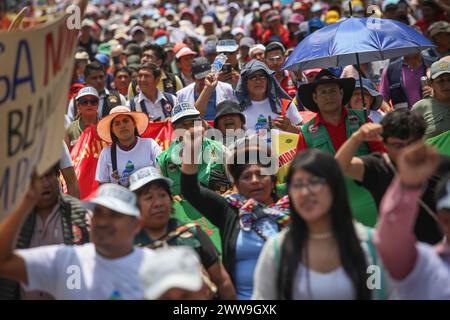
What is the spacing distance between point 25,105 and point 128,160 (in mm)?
3719

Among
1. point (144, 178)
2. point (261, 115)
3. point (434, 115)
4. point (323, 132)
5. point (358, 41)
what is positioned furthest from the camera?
point (261, 115)

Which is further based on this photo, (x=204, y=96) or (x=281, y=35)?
(x=281, y=35)

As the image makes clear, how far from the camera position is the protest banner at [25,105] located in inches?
168

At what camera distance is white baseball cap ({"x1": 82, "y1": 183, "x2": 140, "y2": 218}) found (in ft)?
14.8

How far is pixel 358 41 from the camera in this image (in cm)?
783

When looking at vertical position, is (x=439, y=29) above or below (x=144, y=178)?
above

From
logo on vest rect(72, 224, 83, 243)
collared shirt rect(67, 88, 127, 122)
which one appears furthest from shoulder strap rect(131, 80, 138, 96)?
logo on vest rect(72, 224, 83, 243)

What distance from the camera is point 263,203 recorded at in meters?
5.77

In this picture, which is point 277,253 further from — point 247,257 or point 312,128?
point 312,128

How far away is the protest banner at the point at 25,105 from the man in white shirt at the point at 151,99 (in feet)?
18.8

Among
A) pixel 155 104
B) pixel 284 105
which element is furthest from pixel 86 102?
pixel 284 105

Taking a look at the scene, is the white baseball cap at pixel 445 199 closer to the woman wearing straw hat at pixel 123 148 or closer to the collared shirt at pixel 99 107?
the woman wearing straw hat at pixel 123 148

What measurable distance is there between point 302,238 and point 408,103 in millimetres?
6058

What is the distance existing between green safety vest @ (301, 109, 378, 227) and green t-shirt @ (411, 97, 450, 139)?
2.76 ft
